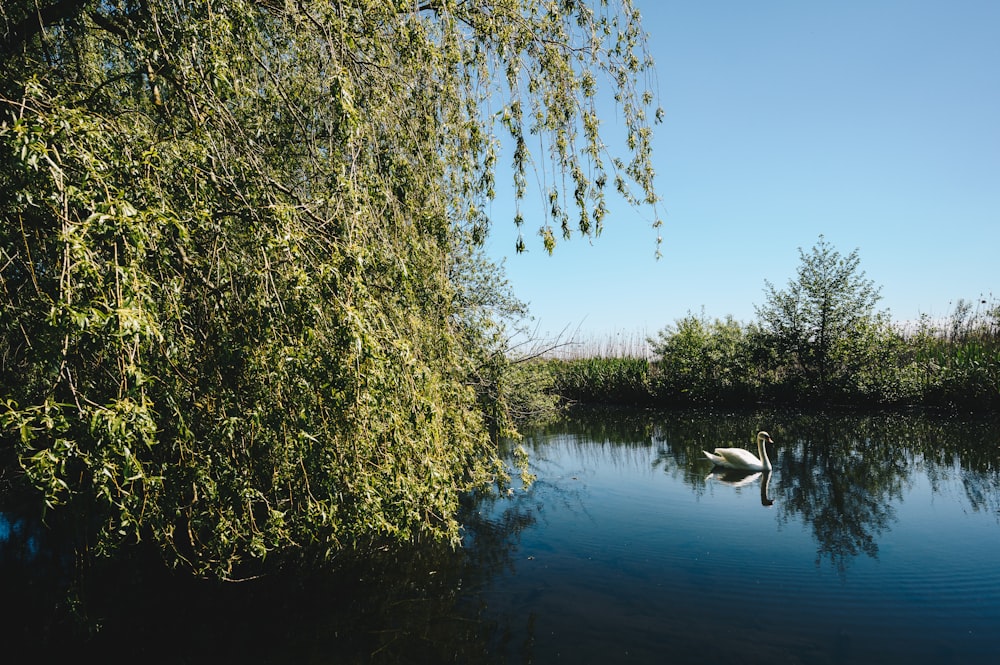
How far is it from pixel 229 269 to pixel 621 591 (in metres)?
4.55

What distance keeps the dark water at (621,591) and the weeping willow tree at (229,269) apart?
1240 millimetres

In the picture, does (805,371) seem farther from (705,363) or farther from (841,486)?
(841,486)

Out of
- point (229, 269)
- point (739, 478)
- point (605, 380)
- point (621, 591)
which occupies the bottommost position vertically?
point (621, 591)

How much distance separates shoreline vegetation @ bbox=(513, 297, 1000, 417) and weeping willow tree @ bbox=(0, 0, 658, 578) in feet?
31.3

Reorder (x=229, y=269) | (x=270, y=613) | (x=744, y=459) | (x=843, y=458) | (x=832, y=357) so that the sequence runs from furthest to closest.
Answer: (x=832, y=357) < (x=843, y=458) < (x=744, y=459) < (x=270, y=613) < (x=229, y=269)

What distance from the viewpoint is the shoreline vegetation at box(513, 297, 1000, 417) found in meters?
15.9

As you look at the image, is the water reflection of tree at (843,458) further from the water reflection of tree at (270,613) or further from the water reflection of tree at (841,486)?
the water reflection of tree at (270,613)

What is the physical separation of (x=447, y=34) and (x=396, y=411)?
3102 mm

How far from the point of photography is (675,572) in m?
6.11

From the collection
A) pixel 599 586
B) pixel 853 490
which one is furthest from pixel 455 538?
pixel 853 490

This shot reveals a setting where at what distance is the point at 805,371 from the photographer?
1836cm

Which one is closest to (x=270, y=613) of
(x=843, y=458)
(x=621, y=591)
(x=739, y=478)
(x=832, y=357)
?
(x=621, y=591)

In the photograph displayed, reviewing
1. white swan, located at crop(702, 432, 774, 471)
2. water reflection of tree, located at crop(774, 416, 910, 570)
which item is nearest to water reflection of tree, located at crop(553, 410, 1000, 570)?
water reflection of tree, located at crop(774, 416, 910, 570)

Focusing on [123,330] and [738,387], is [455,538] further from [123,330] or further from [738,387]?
[738,387]
